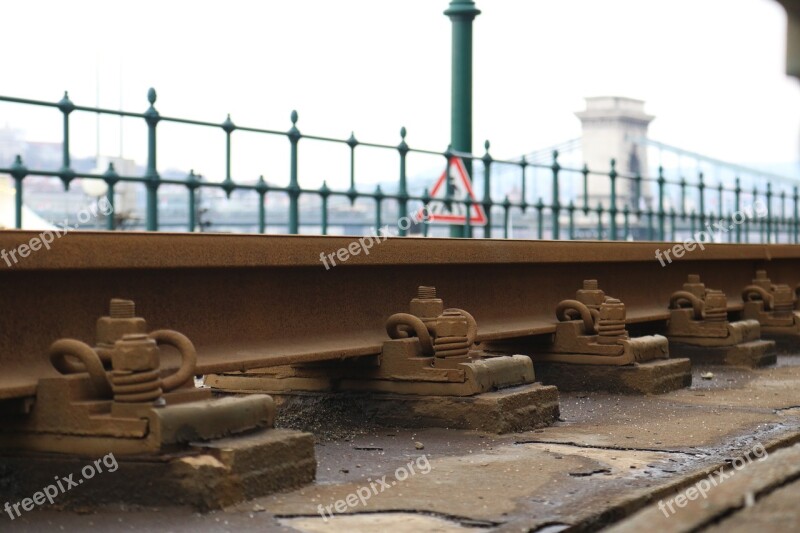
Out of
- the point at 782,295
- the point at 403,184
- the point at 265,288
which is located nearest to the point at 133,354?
the point at 265,288

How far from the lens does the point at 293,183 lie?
750 centimetres

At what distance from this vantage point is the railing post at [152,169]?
21.0ft

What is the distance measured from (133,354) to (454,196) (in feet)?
20.3

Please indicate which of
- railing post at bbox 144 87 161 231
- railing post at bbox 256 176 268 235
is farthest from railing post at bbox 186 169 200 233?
railing post at bbox 256 176 268 235

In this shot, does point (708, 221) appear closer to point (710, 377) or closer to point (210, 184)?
point (710, 377)

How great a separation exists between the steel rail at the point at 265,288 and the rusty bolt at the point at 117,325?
0.29 m

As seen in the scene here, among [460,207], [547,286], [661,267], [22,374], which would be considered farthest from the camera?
[460,207]

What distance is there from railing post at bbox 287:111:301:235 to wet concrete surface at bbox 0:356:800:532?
208 centimetres

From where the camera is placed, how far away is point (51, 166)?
6.11 metres

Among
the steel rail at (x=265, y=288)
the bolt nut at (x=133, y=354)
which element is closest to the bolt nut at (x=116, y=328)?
the bolt nut at (x=133, y=354)

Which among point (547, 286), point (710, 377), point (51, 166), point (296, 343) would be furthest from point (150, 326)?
point (710, 377)

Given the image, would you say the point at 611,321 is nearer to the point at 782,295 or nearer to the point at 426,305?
the point at 426,305

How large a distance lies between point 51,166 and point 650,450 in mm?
3362

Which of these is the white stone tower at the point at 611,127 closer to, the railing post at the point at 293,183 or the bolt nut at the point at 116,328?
the railing post at the point at 293,183
